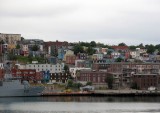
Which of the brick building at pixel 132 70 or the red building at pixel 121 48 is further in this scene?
the red building at pixel 121 48

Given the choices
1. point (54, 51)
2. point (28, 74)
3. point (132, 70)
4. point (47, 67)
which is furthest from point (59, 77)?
point (54, 51)

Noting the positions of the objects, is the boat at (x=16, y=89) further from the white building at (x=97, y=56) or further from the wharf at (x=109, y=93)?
the white building at (x=97, y=56)

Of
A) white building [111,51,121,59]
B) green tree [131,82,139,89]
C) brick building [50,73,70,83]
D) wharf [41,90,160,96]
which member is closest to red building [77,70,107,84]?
brick building [50,73,70,83]

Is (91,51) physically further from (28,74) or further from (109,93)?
(109,93)

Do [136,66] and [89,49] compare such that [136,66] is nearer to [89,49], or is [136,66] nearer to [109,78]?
[109,78]

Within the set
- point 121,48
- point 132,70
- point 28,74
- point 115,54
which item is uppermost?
point 121,48

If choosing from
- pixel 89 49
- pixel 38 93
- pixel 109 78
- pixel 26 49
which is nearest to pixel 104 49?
pixel 89 49

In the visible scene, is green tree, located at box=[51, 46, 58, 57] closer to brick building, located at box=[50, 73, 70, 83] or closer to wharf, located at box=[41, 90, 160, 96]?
brick building, located at box=[50, 73, 70, 83]

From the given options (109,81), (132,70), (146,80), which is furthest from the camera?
(132,70)

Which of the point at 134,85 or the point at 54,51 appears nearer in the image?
the point at 134,85

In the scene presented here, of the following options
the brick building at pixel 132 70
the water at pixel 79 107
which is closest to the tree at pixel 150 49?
→ the brick building at pixel 132 70

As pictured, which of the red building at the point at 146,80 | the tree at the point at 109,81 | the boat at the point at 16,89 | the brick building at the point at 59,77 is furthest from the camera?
the brick building at the point at 59,77

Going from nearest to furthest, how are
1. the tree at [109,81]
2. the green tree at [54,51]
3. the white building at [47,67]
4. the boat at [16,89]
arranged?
the boat at [16,89] < the tree at [109,81] < the white building at [47,67] < the green tree at [54,51]

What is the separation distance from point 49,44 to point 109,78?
37796 millimetres
